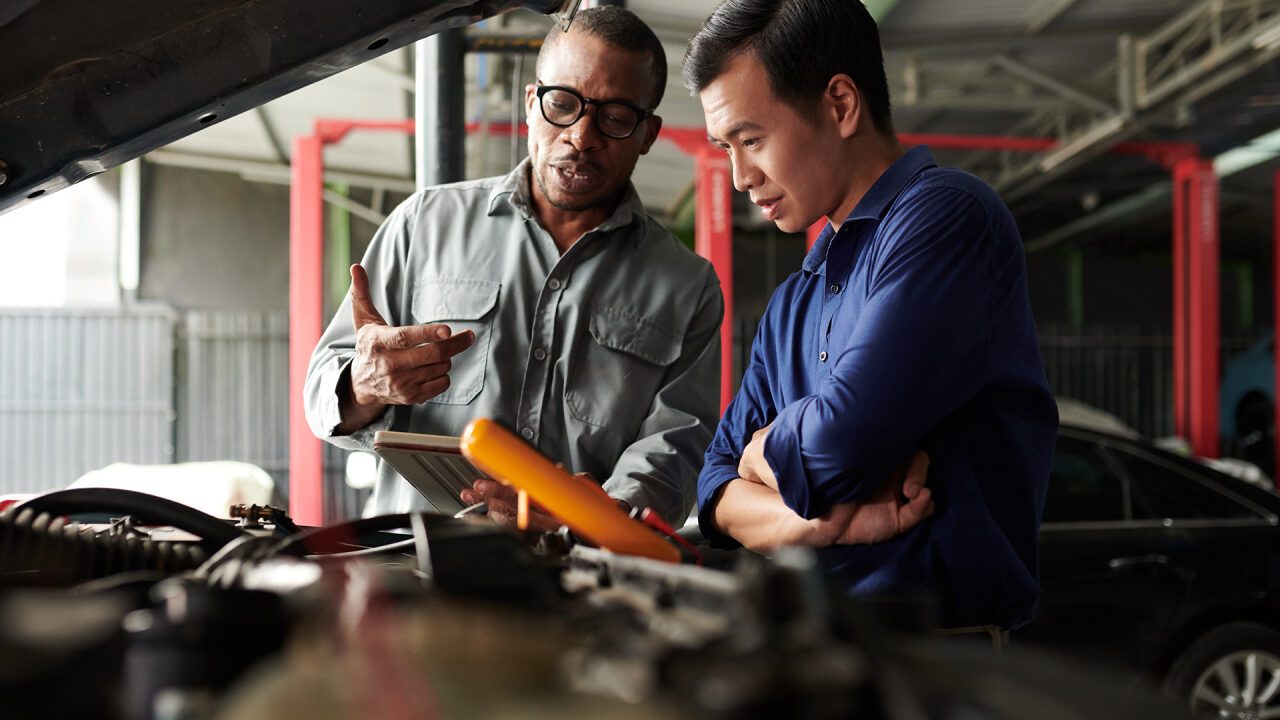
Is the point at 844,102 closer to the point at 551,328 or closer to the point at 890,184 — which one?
the point at 890,184

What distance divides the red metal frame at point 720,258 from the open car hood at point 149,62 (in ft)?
16.8

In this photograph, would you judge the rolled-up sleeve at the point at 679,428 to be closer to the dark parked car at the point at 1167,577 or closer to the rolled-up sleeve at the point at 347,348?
the rolled-up sleeve at the point at 347,348

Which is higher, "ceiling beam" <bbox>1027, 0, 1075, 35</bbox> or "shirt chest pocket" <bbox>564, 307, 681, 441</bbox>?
"ceiling beam" <bbox>1027, 0, 1075, 35</bbox>

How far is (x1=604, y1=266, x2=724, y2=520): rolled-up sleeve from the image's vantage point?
1.64m

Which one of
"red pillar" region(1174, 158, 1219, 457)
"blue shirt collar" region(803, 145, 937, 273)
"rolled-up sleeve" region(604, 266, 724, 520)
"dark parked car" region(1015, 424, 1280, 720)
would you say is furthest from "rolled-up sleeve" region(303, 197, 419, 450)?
"red pillar" region(1174, 158, 1219, 457)

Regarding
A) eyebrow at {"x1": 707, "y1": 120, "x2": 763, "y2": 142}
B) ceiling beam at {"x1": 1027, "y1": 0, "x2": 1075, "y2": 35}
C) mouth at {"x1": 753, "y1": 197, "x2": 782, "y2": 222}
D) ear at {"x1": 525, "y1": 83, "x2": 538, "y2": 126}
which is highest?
ceiling beam at {"x1": 1027, "y1": 0, "x2": 1075, "y2": 35}

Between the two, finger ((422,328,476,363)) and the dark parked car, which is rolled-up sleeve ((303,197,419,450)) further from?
the dark parked car

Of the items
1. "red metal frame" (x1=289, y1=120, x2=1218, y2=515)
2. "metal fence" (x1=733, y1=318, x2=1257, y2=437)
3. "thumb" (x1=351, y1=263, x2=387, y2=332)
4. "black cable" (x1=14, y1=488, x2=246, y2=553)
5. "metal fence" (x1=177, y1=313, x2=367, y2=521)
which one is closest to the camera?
"black cable" (x1=14, y1=488, x2=246, y2=553)

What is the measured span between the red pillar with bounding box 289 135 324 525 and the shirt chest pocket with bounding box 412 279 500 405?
16.3ft

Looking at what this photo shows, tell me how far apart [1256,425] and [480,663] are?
11496 millimetres

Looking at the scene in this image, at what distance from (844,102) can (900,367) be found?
378mm

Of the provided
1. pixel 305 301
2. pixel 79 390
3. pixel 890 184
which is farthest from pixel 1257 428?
pixel 79 390

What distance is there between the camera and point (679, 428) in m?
1.74

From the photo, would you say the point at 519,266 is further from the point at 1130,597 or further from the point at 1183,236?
the point at 1183,236
